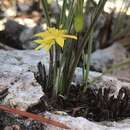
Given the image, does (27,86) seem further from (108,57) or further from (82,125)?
(108,57)

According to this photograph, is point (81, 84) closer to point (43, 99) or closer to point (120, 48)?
point (43, 99)

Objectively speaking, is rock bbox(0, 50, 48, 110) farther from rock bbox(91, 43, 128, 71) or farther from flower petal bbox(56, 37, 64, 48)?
rock bbox(91, 43, 128, 71)

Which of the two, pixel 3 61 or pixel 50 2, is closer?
pixel 3 61

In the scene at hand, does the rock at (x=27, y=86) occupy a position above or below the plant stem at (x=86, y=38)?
below

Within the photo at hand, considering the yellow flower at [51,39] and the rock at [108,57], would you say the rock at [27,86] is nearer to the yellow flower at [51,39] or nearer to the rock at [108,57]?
the yellow flower at [51,39]

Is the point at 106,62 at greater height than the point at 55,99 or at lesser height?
lesser

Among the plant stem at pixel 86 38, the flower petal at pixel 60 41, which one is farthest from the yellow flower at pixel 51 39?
the plant stem at pixel 86 38

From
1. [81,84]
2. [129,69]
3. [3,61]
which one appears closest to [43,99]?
[81,84]

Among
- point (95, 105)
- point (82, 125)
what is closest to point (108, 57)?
point (95, 105)
